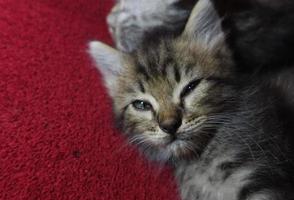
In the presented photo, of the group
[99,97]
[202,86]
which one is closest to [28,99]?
[99,97]

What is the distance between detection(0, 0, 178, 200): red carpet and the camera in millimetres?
1168

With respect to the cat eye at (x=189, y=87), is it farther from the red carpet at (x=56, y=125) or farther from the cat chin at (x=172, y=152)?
the red carpet at (x=56, y=125)

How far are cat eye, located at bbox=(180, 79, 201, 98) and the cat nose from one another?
82 mm

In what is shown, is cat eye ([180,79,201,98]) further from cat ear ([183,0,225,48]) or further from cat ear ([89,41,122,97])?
cat ear ([89,41,122,97])

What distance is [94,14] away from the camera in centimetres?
174

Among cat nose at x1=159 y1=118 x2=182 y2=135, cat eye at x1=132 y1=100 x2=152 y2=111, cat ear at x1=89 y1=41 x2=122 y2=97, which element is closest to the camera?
cat nose at x1=159 y1=118 x2=182 y2=135

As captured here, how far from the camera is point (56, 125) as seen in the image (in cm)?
127

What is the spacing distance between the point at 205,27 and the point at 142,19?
9.1 inches

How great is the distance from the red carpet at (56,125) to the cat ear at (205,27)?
318 mm

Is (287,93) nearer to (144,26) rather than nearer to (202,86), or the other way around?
(202,86)

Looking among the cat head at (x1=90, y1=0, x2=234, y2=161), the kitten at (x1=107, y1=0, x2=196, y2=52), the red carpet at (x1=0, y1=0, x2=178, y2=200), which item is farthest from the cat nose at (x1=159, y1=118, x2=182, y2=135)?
the kitten at (x1=107, y1=0, x2=196, y2=52)

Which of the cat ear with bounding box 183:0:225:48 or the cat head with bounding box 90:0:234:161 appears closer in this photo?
the cat head with bounding box 90:0:234:161

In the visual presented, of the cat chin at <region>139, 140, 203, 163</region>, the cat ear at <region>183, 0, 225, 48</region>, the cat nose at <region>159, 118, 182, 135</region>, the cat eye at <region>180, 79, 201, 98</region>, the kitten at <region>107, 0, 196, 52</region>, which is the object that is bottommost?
the cat chin at <region>139, 140, 203, 163</region>

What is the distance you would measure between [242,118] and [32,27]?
69 cm
